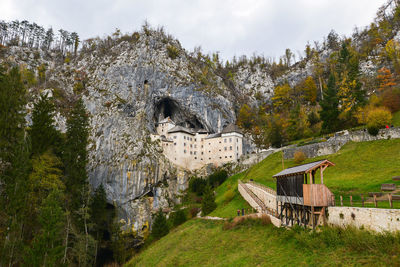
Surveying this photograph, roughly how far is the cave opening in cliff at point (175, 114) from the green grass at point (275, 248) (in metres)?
47.9

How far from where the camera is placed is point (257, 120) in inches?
3270

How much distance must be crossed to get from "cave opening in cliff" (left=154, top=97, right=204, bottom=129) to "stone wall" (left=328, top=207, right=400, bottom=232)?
58.3 metres

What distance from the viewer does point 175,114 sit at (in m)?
73.9

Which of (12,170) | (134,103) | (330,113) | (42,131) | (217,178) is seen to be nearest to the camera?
(12,170)

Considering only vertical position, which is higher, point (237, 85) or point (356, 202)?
point (237, 85)

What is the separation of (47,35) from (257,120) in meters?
94.8

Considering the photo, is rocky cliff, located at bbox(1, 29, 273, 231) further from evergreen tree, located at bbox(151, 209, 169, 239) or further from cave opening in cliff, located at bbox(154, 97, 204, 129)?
evergreen tree, located at bbox(151, 209, 169, 239)

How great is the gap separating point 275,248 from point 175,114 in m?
60.4

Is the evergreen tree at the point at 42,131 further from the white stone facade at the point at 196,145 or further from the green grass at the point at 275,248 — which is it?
the white stone facade at the point at 196,145

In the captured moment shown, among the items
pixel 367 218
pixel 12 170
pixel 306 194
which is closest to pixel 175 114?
pixel 12 170

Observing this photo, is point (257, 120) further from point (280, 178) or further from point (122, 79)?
point (280, 178)

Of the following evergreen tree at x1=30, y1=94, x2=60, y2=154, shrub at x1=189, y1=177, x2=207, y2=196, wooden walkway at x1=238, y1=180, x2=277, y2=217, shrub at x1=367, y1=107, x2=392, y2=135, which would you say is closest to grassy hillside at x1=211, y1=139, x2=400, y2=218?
wooden walkway at x1=238, y1=180, x2=277, y2=217

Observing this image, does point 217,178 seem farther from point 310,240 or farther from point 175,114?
point 310,240

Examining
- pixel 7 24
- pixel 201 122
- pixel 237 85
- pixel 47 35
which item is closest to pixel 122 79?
pixel 201 122
